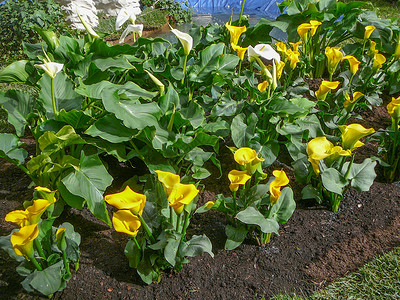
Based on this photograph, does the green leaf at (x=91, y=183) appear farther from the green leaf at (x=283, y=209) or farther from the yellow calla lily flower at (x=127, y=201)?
the green leaf at (x=283, y=209)

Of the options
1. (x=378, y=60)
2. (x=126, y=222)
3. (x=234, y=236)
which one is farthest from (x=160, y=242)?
(x=378, y=60)

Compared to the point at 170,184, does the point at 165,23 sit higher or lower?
lower

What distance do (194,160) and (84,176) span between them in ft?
2.06

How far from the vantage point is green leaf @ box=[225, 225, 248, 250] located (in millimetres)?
2010

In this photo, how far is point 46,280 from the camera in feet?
5.54

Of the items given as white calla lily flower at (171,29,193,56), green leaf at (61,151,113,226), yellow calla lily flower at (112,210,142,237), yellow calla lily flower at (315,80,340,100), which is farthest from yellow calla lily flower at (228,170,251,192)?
yellow calla lily flower at (315,80,340,100)

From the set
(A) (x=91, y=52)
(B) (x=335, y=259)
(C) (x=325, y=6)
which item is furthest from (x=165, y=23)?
(B) (x=335, y=259)

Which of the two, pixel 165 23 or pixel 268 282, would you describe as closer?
pixel 268 282

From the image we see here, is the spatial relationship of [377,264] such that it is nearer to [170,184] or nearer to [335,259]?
[335,259]

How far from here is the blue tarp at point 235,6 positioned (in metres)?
8.81

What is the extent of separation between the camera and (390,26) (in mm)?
3408

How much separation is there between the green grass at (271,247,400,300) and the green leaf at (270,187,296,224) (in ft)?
1.25

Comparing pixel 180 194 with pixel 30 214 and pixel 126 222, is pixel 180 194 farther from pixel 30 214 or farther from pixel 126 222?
pixel 30 214

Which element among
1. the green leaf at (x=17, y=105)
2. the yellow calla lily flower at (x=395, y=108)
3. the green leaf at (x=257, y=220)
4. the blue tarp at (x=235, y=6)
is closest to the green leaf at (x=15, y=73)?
the green leaf at (x=17, y=105)
